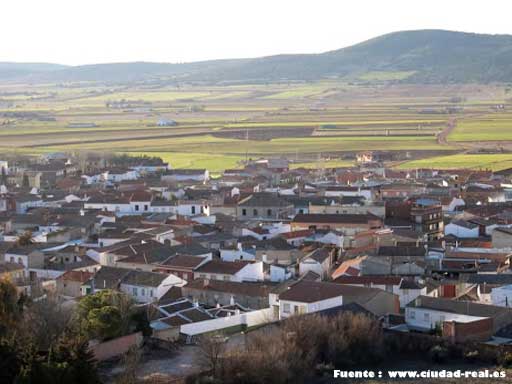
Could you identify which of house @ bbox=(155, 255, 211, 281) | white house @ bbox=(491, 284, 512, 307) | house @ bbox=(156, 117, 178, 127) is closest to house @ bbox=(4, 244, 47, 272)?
house @ bbox=(155, 255, 211, 281)

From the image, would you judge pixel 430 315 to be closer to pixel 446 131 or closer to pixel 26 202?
pixel 26 202

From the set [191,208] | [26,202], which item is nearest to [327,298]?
[191,208]

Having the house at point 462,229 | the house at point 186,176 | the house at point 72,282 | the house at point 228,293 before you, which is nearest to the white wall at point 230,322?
the house at point 228,293

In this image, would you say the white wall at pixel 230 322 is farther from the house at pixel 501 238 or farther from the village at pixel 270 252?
the house at pixel 501 238

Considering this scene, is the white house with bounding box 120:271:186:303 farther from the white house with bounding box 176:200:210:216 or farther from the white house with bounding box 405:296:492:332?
the white house with bounding box 176:200:210:216

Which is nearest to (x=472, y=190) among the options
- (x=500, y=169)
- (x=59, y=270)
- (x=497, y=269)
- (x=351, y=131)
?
(x=500, y=169)

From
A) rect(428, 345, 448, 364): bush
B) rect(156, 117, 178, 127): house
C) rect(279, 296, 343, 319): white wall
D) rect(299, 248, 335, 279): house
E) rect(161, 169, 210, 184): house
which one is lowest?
rect(156, 117, 178, 127): house

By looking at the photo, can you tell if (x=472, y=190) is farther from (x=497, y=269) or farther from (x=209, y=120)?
(x=209, y=120)
